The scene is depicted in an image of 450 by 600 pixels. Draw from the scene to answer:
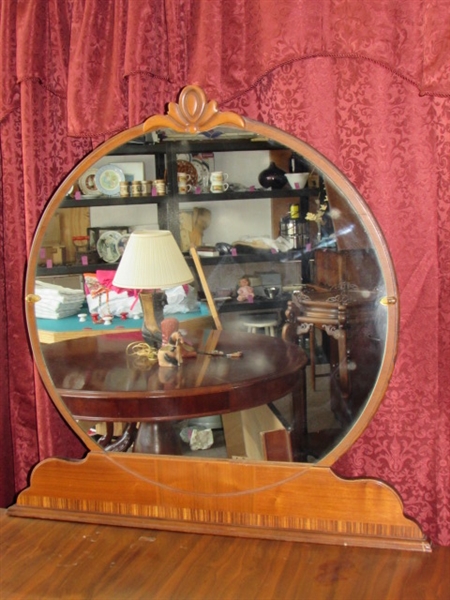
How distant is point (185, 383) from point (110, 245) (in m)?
0.35

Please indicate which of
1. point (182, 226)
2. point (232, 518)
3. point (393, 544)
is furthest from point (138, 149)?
point (393, 544)

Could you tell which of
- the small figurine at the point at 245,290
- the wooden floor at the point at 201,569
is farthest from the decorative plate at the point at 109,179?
the wooden floor at the point at 201,569

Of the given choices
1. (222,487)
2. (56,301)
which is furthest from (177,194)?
(222,487)

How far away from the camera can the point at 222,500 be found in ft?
5.34

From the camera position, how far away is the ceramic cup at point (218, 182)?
1.62 metres

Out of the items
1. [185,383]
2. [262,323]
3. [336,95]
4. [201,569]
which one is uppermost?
[336,95]

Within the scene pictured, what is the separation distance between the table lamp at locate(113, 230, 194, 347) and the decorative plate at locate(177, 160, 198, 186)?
4.9 inches

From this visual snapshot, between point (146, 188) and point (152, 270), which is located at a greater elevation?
point (146, 188)

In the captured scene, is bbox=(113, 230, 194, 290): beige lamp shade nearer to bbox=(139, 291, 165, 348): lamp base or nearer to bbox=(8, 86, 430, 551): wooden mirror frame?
bbox=(139, 291, 165, 348): lamp base

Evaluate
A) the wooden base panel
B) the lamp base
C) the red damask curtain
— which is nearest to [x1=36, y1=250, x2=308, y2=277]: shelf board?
the lamp base

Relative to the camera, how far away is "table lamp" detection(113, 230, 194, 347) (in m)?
1.66

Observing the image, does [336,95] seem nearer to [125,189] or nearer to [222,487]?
[125,189]

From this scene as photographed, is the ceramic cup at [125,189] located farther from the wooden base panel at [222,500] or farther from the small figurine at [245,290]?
the wooden base panel at [222,500]

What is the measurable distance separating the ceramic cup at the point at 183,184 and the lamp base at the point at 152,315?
231 mm
